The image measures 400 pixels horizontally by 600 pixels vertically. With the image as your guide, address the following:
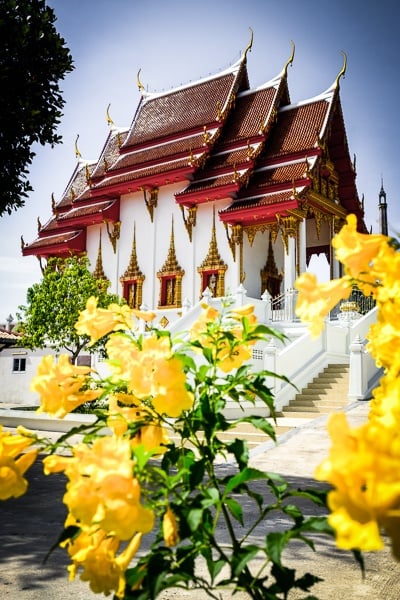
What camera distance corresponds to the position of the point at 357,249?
0.98 meters

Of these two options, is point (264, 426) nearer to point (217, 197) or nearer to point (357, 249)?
point (357, 249)

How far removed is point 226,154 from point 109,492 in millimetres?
18589

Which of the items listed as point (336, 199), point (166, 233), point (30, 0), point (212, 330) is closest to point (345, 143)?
point (336, 199)

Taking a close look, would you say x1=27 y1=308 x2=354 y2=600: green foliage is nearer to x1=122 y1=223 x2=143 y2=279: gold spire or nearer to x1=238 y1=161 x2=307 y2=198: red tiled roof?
x1=238 y1=161 x2=307 y2=198: red tiled roof

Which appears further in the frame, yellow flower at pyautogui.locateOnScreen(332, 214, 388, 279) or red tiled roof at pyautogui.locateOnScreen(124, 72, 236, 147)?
red tiled roof at pyautogui.locateOnScreen(124, 72, 236, 147)

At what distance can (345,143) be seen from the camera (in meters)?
19.7

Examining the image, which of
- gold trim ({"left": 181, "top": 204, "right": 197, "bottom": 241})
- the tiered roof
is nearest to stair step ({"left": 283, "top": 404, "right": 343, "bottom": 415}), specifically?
the tiered roof

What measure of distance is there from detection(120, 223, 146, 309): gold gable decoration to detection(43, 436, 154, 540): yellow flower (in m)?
18.2

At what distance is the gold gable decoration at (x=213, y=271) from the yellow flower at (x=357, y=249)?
16304mm

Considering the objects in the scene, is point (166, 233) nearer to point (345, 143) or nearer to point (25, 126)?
point (345, 143)

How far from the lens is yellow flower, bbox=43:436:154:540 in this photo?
0.89m

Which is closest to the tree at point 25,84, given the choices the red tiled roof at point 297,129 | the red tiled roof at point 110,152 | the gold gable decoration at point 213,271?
the gold gable decoration at point 213,271

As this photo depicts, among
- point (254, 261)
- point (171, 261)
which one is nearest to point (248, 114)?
point (254, 261)

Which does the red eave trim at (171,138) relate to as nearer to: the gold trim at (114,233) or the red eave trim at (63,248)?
the gold trim at (114,233)
